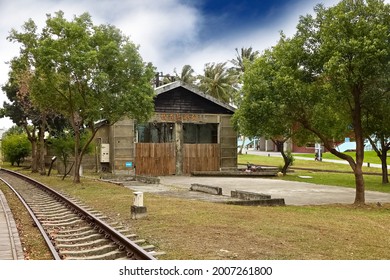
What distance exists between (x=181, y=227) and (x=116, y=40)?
15.6 m

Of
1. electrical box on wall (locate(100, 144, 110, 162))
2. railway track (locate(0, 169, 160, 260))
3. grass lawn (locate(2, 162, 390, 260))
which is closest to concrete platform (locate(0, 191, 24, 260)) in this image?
grass lawn (locate(2, 162, 390, 260))

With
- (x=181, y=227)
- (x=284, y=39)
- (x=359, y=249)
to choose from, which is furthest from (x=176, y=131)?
(x=359, y=249)

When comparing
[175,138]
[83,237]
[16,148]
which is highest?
[175,138]

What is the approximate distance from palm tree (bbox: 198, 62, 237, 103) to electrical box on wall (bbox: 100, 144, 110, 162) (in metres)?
15.4

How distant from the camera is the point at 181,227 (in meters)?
10.7

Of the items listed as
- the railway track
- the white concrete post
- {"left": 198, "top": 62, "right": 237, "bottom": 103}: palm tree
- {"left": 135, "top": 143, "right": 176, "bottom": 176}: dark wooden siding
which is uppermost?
{"left": 198, "top": 62, "right": 237, "bottom": 103}: palm tree

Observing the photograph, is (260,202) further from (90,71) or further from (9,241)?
(90,71)

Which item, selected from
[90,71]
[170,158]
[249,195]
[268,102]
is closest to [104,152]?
[170,158]

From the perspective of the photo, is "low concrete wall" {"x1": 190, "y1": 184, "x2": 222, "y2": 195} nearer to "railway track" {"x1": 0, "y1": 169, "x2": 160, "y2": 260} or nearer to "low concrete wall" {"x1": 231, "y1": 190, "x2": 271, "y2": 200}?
"low concrete wall" {"x1": 231, "y1": 190, "x2": 271, "y2": 200}

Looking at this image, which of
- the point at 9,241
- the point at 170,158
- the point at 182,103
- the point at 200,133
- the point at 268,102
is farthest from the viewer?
the point at 200,133

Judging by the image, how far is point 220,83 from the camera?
49562mm

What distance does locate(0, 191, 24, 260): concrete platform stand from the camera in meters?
7.57

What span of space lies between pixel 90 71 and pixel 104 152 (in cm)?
1389

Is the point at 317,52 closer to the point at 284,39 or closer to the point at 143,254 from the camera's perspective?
the point at 284,39
